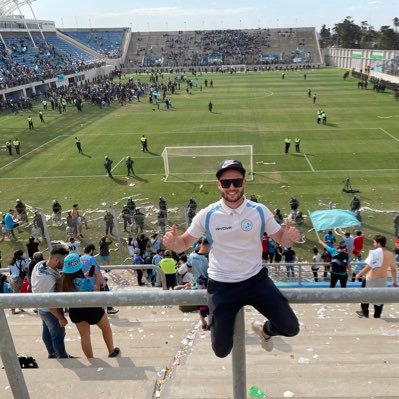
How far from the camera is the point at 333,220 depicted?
12703 millimetres

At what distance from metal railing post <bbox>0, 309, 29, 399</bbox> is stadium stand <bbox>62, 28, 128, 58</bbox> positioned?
9741 centimetres

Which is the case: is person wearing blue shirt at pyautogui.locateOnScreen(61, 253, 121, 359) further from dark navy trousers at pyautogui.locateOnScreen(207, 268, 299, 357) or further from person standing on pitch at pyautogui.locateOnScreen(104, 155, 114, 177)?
person standing on pitch at pyautogui.locateOnScreen(104, 155, 114, 177)

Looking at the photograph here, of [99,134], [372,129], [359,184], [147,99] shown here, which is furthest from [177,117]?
[359,184]

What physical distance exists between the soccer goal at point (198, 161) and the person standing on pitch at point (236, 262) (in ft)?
62.5

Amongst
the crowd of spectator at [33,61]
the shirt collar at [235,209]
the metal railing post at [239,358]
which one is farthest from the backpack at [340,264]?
→ the crowd of spectator at [33,61]

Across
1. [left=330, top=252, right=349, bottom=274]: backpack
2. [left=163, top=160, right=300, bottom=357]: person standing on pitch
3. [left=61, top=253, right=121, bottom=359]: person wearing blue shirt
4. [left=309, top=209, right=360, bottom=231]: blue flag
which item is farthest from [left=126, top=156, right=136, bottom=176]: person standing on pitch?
[left=163, top=160, right=300, bottom=357]: person standing on pitch

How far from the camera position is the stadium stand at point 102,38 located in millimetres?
95750

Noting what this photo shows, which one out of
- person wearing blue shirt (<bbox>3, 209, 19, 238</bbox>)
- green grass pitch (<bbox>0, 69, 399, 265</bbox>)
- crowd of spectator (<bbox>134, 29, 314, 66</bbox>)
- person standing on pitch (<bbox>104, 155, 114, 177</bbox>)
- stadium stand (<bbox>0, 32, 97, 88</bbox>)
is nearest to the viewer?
person wearing blue shirt (<bbox>3, 209, 19, 238</bbox>)

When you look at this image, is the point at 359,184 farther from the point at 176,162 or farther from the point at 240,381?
the point at 240,381

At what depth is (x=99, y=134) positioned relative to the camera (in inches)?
1340

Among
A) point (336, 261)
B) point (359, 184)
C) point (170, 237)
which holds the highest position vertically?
point (170, 237)

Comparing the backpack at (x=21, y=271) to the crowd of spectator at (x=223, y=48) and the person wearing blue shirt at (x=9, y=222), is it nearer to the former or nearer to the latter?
the person wearing blue shirt at (x=9, y=222)

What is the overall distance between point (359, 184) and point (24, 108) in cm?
3868

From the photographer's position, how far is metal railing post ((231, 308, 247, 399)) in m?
2.40
